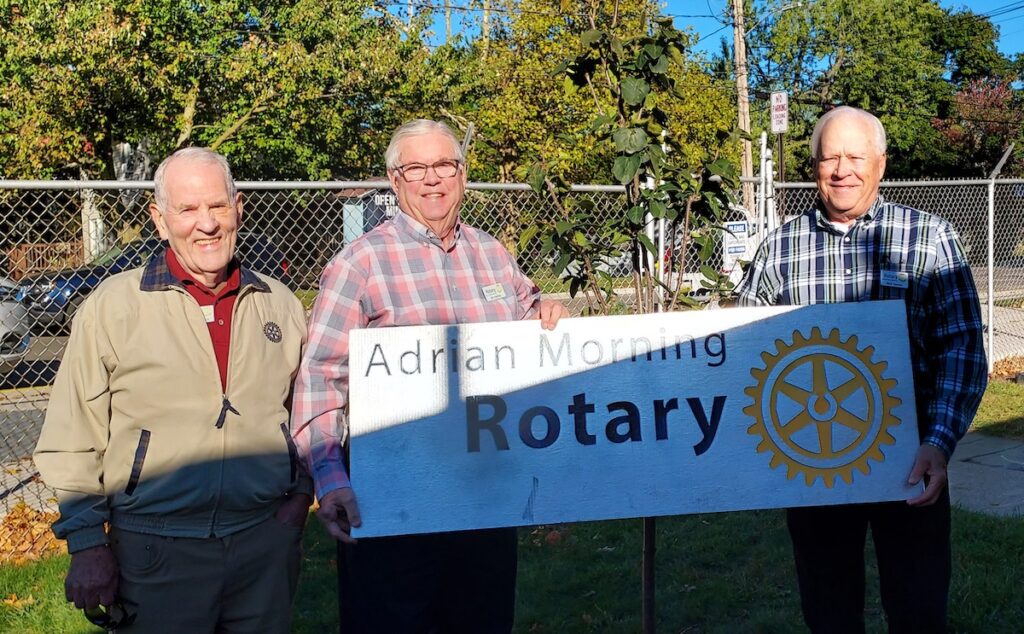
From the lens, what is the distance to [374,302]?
8.45 feet

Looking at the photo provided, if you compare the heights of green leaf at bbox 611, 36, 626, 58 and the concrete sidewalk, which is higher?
green leaf at bbox 611, 36, 626, 58

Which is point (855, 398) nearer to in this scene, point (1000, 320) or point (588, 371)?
point (588, 371)

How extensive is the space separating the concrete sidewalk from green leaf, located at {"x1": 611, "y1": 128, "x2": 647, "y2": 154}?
10.9ft

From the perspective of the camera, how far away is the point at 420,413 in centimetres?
252

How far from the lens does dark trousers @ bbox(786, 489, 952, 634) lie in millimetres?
2652

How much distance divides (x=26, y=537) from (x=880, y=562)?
4.63 metres

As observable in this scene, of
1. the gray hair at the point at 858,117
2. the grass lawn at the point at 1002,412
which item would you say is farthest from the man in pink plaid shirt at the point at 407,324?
the grass lawn at the point at 1002,412

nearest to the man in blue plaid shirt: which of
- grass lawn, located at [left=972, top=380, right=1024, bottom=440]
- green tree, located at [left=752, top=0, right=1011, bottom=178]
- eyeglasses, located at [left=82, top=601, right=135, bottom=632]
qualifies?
eyeglasses, located at [left=82, top=601, right=135, bottom=632]

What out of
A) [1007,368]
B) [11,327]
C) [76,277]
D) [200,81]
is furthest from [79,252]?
[200,81]

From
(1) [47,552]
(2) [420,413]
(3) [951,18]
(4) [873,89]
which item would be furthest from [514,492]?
(3) [951,18]

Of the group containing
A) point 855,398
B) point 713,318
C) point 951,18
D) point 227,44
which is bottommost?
point 855,398

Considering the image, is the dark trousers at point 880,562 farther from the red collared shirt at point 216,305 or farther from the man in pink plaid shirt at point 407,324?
the red collared shirt at point 216,305

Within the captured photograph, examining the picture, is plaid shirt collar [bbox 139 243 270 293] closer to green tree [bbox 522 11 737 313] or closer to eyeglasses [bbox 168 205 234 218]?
eyeglasses [bbox 168 205 234 218]

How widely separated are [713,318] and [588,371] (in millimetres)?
395
